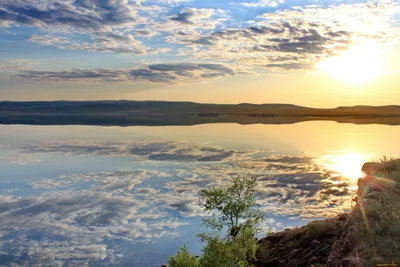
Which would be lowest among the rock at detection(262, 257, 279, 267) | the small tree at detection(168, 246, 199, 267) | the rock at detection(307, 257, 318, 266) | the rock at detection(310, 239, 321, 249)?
the rock at detection(262, 257, 279, 267)

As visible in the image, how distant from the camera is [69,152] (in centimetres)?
5256

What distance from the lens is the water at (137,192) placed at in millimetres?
22188

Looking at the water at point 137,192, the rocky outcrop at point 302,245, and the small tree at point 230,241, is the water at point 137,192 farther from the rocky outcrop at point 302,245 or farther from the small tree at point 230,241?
the rocky outcrop at point 302,245

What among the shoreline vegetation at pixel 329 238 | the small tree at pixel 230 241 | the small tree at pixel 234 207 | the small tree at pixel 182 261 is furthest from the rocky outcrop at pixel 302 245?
the small tree at pixel 182 261

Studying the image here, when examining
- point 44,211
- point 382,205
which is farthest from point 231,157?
point 382,205

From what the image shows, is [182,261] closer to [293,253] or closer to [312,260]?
[293,253]

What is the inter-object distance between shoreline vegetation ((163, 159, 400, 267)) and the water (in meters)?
3.10

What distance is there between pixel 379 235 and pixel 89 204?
2153cm

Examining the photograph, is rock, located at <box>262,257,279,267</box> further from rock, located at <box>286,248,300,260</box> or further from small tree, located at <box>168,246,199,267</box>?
small tree, located at <box>168,246,199,267</box>

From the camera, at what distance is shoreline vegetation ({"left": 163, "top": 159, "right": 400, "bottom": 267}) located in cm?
1086

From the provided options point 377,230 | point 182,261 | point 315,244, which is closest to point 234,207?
point 182,261

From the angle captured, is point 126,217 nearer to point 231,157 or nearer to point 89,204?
point 89,204

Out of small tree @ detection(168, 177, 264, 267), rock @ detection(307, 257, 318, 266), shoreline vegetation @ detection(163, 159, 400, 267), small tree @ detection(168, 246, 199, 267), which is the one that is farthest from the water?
rock @ detection(307, 257, 318, 266)

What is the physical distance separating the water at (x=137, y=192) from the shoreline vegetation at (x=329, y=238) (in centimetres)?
310
